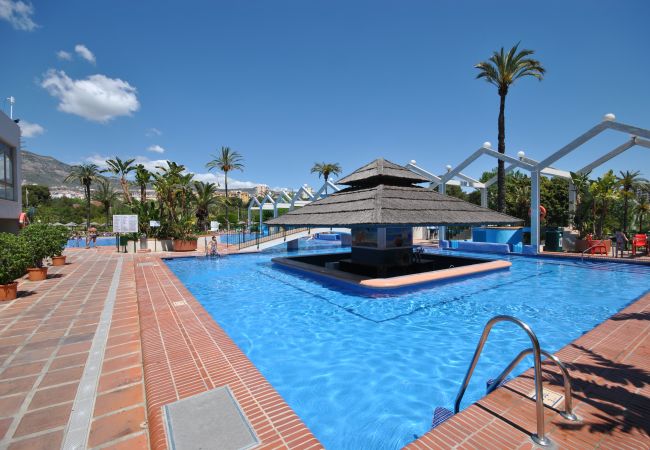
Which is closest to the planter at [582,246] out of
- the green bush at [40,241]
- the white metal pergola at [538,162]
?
the white metal pergola at [538,162]

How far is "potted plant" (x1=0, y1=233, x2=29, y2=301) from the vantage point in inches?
324

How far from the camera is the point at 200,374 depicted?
4281mm

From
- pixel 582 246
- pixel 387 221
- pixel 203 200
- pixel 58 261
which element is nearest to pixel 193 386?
pixel 387 221

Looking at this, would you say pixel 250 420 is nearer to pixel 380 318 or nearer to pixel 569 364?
pixel 569 364

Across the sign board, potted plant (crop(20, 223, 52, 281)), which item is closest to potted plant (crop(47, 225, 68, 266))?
potted plant (crop(20, 223, 52, 281))

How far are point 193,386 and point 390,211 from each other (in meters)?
9.36

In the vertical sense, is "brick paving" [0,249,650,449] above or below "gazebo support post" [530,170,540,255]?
below

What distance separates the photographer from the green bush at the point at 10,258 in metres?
8.23

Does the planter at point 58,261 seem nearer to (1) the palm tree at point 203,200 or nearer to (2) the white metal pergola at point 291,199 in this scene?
(2) the white metal pergola at point 291,199

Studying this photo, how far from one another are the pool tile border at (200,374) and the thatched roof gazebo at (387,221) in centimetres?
625

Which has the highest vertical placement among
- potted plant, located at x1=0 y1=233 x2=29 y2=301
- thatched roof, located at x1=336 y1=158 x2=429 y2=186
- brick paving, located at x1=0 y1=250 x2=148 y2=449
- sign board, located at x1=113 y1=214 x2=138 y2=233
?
thatched roof, located at x1=336 y1=158 x2=429 y2=186

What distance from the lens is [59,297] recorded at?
8.69 meters

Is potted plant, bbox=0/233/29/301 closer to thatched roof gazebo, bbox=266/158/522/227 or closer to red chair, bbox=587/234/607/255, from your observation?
thatched roof gazebo, bbox=266/158/522/227

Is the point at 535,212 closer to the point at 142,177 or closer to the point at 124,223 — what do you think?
the point at 124,223
